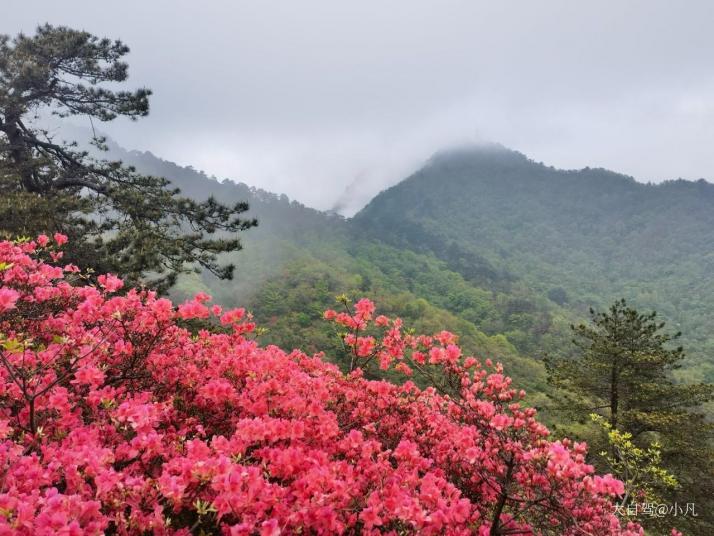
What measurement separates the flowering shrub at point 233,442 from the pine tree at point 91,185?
5463 millimetres

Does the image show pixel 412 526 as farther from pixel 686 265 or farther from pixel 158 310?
pixel 686 265

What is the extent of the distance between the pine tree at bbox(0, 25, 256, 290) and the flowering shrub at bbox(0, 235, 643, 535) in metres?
5.46

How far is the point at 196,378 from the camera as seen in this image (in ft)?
11.9

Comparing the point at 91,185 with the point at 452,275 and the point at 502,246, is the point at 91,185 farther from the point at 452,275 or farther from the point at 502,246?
the point at 502,246

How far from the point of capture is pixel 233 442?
2615mm

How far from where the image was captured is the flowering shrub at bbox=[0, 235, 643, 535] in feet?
6.86

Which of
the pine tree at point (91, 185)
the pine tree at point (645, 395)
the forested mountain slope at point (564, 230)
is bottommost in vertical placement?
the pine tree at point (645, 395)

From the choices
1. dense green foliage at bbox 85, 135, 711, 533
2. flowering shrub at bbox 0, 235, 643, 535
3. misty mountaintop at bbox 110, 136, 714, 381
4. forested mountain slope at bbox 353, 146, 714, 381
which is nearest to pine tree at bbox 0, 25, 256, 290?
dense green foliage at bbox 85, 135, 711, 533

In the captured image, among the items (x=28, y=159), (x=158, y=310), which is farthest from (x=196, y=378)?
(x=28, y=159)

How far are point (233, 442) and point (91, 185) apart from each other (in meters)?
11.5

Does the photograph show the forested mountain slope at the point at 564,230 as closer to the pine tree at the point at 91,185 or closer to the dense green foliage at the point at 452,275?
the dense green foliage at the point at 452,275

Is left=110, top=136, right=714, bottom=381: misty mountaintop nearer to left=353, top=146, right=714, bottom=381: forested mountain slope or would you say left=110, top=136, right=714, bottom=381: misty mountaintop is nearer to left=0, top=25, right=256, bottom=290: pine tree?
left=353, top=146, right=714, bottom=381: forested mountain slope

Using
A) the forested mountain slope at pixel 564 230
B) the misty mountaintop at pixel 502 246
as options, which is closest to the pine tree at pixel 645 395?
the misty mountaintop at pixel 502 246

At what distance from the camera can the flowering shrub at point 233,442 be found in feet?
6.86
